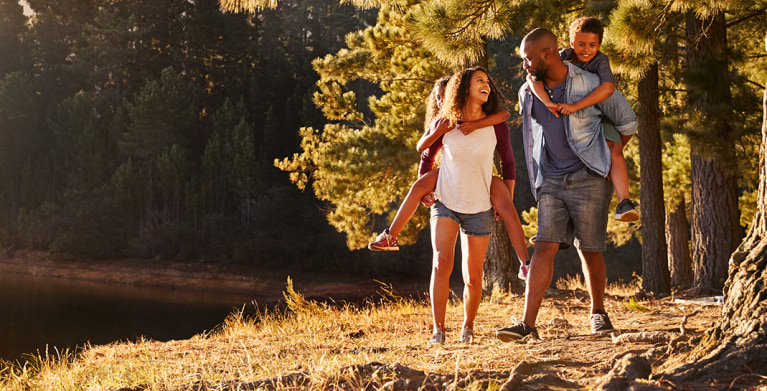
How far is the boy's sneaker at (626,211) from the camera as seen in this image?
3.15 m

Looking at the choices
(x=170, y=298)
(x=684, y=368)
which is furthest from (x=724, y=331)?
(x=170, y=298)

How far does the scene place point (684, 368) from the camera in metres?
2.31

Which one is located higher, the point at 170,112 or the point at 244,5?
the point at 170,112

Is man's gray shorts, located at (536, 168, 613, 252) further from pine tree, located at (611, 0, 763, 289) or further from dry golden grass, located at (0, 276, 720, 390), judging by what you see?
pine tree, located at (611, 0, 763, 289)

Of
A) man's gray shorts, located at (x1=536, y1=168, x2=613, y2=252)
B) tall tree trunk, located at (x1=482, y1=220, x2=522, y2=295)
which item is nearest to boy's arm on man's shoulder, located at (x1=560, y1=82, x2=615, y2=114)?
man's gray shorts, located at (x1=536, y1=168, x2=613, y2=252)

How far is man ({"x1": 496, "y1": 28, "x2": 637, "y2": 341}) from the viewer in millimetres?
3365

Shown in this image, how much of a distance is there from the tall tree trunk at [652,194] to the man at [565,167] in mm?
5448

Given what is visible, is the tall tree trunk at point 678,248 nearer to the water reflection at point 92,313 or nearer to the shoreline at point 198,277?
the water reflection at point 92,313

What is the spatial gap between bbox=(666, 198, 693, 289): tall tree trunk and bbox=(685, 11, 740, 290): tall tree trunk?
195 centimetres

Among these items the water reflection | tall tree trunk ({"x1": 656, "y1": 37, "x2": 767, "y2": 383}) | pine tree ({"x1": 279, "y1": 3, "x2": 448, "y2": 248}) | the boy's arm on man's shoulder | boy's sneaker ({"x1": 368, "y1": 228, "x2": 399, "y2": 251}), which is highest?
pine tree ({"x1": 279, "y1": 3, "x2": 448, "y2": 248})

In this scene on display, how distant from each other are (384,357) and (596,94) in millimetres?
1726

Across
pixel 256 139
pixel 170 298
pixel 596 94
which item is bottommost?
pixel 170 298

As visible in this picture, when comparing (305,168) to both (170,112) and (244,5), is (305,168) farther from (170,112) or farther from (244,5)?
(170,112)

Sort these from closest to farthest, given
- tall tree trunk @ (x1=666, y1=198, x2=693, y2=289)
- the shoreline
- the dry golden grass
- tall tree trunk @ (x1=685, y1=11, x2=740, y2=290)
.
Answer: the dry golden grass, tall tree trunk @ (x1=685, y1=11, x2=740, y2=290), tall tree trunk @ (x1=666, y1=198, x2=693, y2=289), the shoreline
